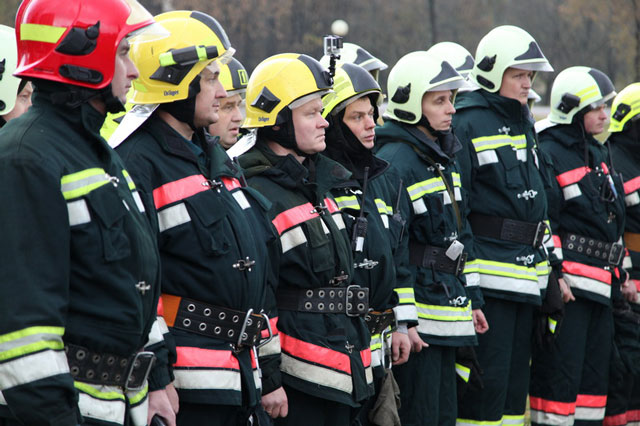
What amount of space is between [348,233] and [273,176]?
68 centimetres

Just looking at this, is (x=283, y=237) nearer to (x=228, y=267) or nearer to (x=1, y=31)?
(x=228, y=267)

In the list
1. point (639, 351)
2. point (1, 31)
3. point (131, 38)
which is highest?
point (131, 38)

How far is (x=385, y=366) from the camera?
6.47 metres

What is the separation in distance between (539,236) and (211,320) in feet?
13.3

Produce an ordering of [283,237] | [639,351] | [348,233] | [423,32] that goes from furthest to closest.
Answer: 1. [423,32]
2. [639,351]
3. [348,233]
4. [283,237]

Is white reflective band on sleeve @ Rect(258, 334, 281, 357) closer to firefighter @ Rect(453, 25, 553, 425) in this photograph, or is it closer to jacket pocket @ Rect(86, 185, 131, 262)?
jacket pocket @ Rect(86, 185, 131, 262)

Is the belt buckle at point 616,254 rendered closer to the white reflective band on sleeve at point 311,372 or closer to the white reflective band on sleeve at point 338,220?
the white reflective band on sleeve at point 338,220

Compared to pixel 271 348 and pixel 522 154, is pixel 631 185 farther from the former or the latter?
pixel 271 348

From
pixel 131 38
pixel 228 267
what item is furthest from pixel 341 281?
pixel 131 38

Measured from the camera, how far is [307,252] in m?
5.23

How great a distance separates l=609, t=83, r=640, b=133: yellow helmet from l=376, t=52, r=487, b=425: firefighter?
2.92 m

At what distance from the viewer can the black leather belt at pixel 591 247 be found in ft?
28.1

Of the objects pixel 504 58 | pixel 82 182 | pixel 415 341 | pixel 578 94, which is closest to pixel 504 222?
pixel 504 58

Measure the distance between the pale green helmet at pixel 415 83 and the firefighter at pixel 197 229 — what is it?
2.66 metres
